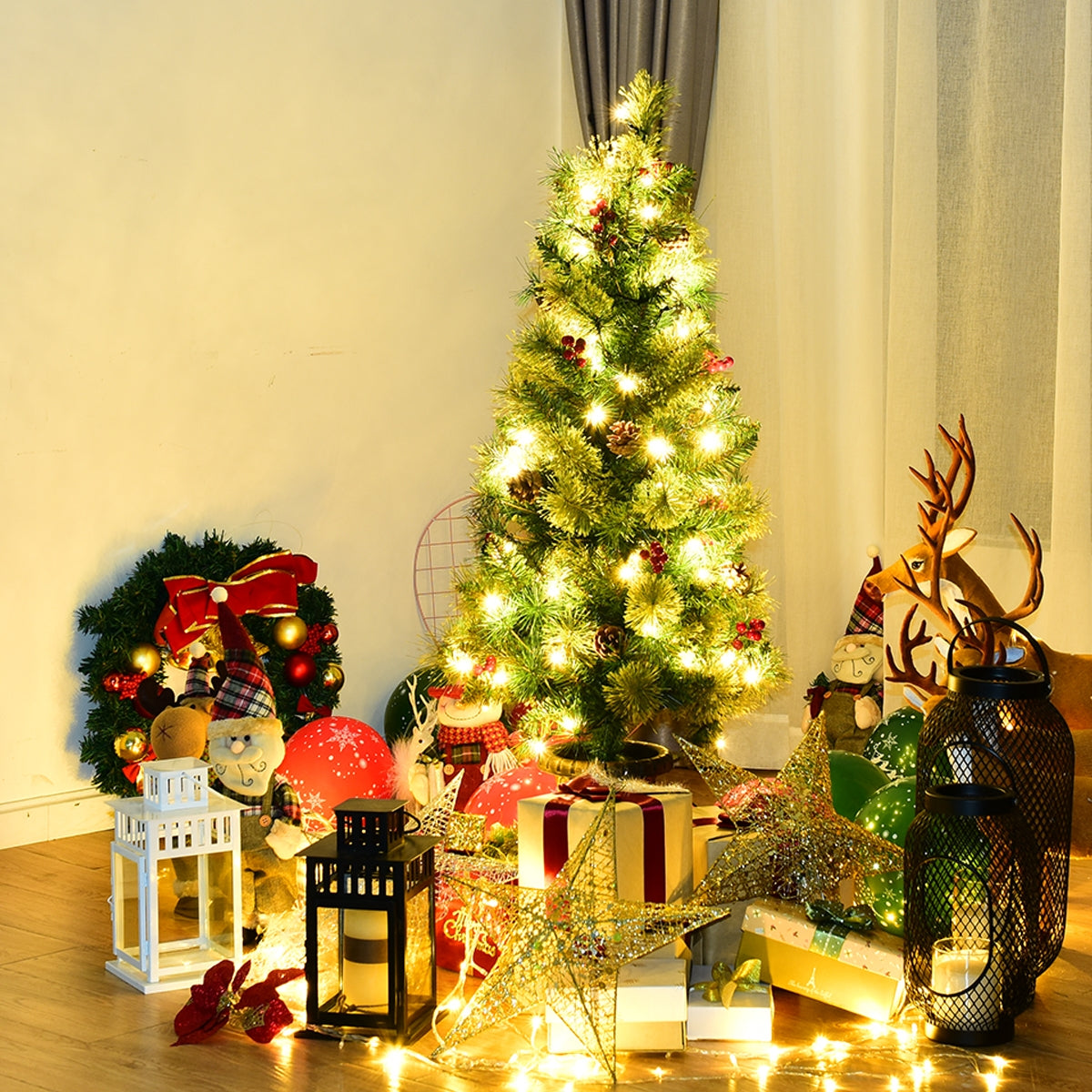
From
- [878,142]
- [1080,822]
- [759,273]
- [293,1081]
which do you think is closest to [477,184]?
[759,273]

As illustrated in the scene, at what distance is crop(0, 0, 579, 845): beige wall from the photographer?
3.08 metres

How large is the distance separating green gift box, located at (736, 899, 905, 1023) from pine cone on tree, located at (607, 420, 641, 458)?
0.85 m

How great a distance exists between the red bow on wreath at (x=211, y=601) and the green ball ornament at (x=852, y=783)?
119 cm

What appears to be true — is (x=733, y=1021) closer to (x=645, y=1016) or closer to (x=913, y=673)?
(x=645, y=1016)

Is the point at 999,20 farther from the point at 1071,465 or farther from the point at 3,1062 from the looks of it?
the point at 3,1062

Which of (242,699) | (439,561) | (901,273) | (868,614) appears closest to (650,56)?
(901,273)

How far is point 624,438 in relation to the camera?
8.66 feet

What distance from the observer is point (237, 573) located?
3037 millimetres

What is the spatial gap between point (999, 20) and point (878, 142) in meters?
0.39

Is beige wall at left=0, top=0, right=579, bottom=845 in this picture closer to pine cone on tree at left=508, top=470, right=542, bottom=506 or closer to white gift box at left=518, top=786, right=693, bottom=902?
pine cone on tree at left=508, top=470, right=542, bottom=506

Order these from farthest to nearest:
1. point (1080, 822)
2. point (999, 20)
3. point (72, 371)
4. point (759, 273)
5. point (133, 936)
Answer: point (759, 273) < point (999, 20) < point (72, 371) < point (1080, 822) < point (133, 936)

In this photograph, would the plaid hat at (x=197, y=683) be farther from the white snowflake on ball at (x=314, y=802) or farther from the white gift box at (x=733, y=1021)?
the white gift box at (x=733, y=1021)

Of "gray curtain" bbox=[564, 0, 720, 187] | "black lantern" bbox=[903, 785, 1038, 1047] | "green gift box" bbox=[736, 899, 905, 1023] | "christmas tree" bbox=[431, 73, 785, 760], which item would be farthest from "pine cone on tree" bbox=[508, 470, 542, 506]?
"gray curtain" bbox=[564, 0, 720, 187]

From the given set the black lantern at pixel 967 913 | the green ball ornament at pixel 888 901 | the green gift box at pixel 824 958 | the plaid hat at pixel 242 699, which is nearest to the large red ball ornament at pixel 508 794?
the plaid hat at pixel 242 699
